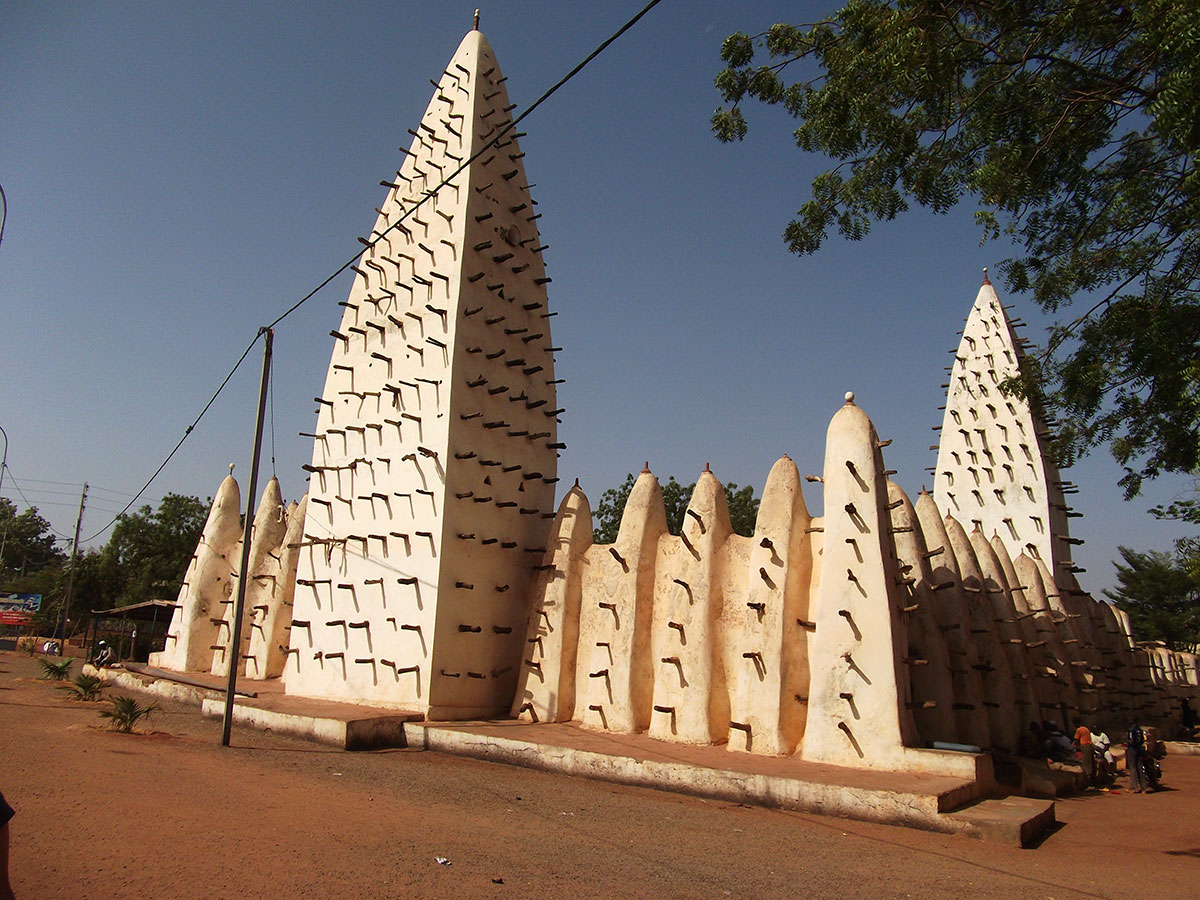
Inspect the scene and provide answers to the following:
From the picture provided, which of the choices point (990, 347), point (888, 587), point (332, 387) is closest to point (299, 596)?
point (332, 387)

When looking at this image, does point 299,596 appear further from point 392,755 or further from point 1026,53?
point 1026,53

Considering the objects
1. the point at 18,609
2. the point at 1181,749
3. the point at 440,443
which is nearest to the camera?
the point at 440,443

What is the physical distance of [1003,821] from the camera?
27.0 feet

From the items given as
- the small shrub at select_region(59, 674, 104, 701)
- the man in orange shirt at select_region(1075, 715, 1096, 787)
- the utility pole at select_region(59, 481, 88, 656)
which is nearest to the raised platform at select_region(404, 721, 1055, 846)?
the man in orange shirt at select_region(1075, 715, 1096, 787)

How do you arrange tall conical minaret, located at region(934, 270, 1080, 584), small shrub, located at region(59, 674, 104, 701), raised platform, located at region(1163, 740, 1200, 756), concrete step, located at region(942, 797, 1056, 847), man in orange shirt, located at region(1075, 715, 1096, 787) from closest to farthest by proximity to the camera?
concrete step, located at region(942, 797, 1056, 847) < man in orange shirt, located at region(1075, 715, 1096, 787) < small shrub, located at region(59, 674, 104, 701) < raised platform, located at region(1163, 740, 1200, 756) < tall conical minaret, located at region(934, 270, 1080, 584)

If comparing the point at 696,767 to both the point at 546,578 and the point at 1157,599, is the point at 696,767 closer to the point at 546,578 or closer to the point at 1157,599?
the point at 546,578

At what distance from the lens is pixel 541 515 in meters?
16.5

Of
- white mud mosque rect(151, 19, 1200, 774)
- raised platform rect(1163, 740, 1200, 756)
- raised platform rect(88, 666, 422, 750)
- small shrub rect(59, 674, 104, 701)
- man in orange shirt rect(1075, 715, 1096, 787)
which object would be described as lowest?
raised platform rect(1163, 740, 1200, 756)

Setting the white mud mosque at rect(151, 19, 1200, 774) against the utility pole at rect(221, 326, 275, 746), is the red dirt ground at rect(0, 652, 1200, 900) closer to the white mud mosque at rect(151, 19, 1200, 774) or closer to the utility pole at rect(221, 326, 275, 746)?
the utility pole at rect(221, 326, 275, 746)

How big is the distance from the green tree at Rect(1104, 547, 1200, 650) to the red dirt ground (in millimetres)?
39078

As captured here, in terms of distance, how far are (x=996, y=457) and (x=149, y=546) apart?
139 ft

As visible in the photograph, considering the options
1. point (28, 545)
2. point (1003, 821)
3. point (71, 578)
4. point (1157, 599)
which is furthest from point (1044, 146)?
point (28, 545)

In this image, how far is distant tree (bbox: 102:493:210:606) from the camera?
42.7 m

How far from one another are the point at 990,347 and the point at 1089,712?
1116 centimetres
